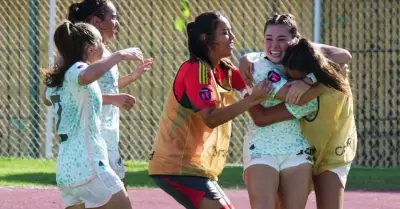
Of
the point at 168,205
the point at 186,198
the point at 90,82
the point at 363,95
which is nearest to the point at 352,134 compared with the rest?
the point at 186,198

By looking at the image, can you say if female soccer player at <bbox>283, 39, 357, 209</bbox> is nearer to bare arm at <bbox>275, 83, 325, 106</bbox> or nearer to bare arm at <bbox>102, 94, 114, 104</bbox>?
bare arm at <bbox>275, 83, 325, 106</bbox>

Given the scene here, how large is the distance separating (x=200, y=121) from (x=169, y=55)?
24.0ft

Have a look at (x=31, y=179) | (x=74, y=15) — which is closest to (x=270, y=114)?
(x=74, y=15)

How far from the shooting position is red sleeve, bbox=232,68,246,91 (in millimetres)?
6334

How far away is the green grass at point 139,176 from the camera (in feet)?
35.9

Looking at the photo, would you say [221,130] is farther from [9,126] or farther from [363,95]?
[9,126]

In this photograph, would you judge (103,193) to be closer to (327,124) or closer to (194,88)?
(194,88)

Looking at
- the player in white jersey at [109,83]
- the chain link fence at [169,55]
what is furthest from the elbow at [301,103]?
the chain link fence at [169,55]

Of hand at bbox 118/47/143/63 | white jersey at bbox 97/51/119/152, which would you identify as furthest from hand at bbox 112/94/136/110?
hand at bbox 118/47/143/63

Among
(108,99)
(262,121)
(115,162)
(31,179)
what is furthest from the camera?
(31,179)

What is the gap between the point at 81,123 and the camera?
5.58 m

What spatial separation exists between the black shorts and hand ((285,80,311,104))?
2.18ft

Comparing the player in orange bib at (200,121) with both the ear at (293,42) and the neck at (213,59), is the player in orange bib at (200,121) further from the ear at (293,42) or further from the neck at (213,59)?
the ear at (293,42)

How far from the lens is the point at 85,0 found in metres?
6.88
